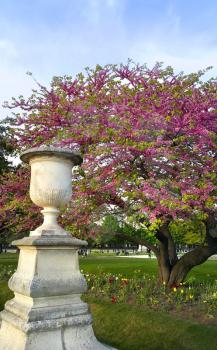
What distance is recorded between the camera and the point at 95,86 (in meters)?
13.2

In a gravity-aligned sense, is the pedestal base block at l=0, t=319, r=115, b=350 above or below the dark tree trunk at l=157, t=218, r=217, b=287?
below

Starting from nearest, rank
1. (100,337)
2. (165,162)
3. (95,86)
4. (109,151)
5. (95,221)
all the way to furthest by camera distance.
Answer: (100,337), (109,151), (165,162), (95,221), (95,86)

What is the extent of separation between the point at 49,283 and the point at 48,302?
→ 0.29 meters

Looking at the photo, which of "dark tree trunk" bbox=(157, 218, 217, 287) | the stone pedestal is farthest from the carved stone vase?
"dark tree trunk" bbox=(157, 218, 217, 287)

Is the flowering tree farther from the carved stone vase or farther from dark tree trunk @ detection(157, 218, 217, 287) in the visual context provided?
the carved stone vase

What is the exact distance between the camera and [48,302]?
5469 millimetres

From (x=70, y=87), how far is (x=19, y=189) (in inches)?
154

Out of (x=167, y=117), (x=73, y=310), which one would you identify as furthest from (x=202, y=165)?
(x=73, y=310)

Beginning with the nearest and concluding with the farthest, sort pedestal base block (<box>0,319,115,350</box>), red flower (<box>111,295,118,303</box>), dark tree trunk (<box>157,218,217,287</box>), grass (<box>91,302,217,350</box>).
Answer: pedestal base block (<box>0,319,115,350</box>) → grass (<box>91,302,217,350</box>) → red flower (<box>111,295,118,303</box>) → dark tree trunk (<box>157,218,217,287</box>)

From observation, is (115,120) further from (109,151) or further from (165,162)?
(165,162)

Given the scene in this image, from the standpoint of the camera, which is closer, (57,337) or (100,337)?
(57,337)

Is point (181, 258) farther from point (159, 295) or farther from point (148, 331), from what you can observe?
point (148, 331)

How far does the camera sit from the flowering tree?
949 centimetres

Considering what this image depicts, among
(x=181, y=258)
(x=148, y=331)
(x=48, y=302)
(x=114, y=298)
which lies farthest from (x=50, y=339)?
(x=181, y=258)
